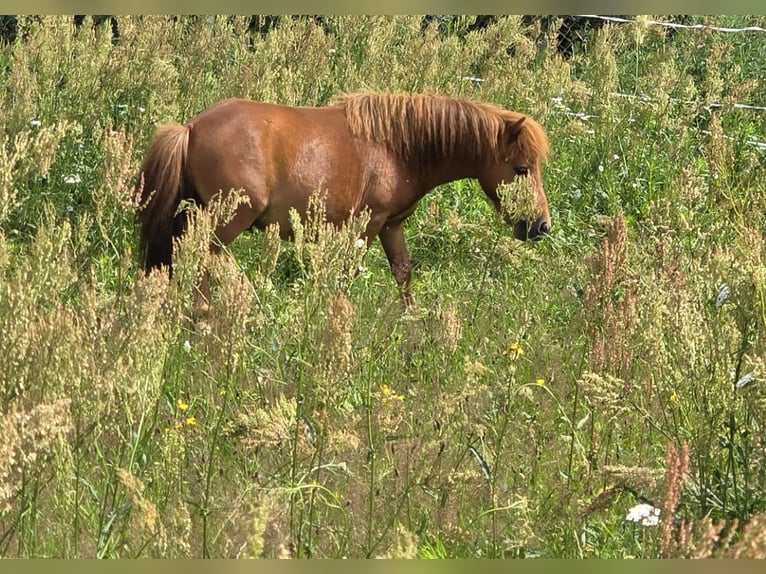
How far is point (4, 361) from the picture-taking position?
2.21 metres

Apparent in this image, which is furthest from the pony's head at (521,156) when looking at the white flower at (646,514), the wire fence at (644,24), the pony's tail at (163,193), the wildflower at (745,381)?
the white flower at (646,514)

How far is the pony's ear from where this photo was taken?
634 centimetres

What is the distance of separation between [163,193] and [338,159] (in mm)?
1032

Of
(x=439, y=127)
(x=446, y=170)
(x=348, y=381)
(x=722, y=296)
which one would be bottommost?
(x=348, y=381)

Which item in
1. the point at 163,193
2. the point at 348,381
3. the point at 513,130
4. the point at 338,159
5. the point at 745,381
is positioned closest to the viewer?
the point at 745,381

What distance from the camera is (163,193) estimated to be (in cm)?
557

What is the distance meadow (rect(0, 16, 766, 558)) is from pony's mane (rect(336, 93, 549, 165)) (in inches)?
28.6

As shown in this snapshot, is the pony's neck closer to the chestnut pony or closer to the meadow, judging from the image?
the chestnut pony

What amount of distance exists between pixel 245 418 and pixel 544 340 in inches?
80.1

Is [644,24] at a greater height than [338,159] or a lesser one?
greater

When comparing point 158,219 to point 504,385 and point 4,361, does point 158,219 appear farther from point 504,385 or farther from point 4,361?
point 4,361

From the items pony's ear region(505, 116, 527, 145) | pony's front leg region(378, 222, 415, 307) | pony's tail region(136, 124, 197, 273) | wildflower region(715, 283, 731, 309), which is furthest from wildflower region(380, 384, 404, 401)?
pony's ear region(505, 116, 527, 145)

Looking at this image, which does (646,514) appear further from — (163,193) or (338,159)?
(338,159)

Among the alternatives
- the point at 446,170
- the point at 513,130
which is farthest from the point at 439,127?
the point at 513,130
